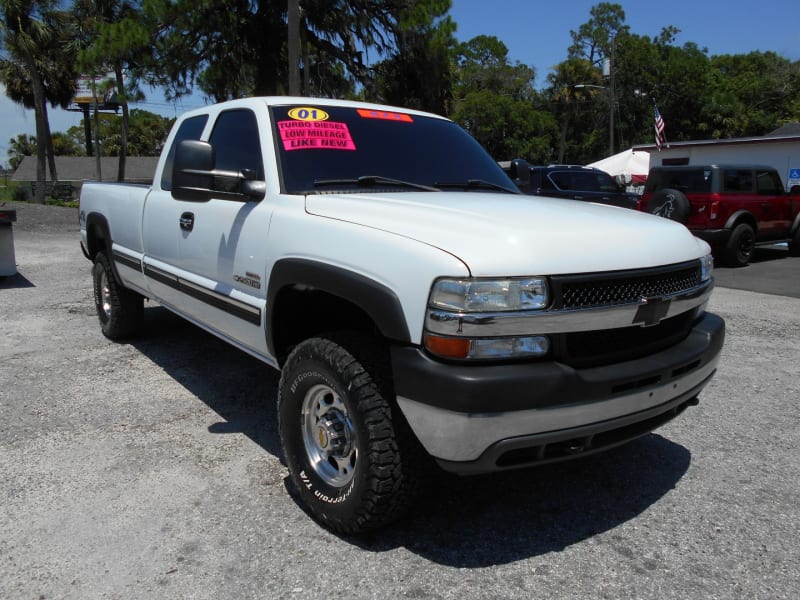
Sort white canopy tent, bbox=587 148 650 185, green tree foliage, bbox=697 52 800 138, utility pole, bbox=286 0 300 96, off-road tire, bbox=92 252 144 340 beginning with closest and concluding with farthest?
1. off-road tire, bbox=92 252 144 340
2. utility pole, bbox=286 0 300 96
3. white canopy tent, bbox=587 148 650 185
4. green tree foliage, bbox=697 52 800 138

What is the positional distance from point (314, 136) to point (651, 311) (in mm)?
1901

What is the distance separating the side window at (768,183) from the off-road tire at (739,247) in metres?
1.04

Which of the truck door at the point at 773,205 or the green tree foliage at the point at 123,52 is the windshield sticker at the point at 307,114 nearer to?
the truck door at the point at 773,205

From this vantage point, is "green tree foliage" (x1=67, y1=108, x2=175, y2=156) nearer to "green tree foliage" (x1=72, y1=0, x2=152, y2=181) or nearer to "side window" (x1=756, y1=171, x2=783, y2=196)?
"green tree foliage" (x1=72, y1=0, x2=152, y2=181)

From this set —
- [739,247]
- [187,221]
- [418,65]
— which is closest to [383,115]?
[187,221]

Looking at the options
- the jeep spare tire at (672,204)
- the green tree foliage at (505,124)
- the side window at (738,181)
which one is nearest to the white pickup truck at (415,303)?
the jeep spare tire at (672,204)

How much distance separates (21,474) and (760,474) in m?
3.74

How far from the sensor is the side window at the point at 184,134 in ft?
14.3

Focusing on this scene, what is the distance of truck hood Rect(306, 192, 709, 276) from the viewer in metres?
2.30

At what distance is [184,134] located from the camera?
15.1 feet

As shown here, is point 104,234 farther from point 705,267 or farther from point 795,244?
point 795,244

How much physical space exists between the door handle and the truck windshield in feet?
2.80

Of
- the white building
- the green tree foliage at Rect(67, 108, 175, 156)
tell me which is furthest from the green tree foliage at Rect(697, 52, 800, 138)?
the green tree foliage at Rect(67, 108, 175, 156)

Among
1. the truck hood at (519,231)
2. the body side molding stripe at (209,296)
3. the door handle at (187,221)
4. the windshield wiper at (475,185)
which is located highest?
the windshield wiper at (475,185)
